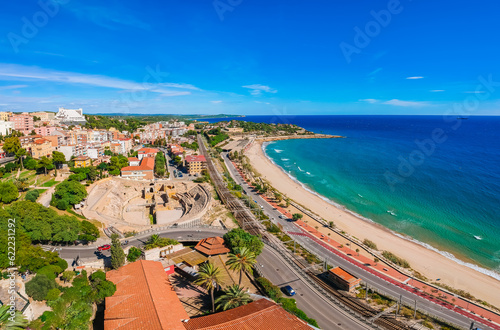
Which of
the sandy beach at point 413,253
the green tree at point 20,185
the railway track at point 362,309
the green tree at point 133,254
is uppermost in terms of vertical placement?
the green tree at point 20,185

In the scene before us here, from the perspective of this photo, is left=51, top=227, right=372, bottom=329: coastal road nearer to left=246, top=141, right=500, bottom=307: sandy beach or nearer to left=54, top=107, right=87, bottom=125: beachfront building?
left=246, top=141, right=500, bottom=307: sandy beach

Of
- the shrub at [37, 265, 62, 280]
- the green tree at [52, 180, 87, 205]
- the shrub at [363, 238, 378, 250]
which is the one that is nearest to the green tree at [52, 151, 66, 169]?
the green tree at [52, 180, 87, 205]

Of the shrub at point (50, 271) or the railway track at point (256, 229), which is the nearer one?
the shrub at point (50, 271)

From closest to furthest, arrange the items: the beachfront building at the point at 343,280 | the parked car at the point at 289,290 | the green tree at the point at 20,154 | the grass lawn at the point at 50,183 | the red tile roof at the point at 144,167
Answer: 1. the parked car at the point at 289,290
2. the beachfront building at the point at 343,280
3. the grass lawn at the point at 50,183
4. the green tree at the point at 20,154
5. the red tile roof at the point at 144,167

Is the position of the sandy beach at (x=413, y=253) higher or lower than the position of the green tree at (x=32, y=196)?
lower

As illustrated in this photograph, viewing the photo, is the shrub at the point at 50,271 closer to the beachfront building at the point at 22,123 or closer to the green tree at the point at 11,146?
the green tree at the point at 11,146

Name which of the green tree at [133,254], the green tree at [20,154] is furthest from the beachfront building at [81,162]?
the green tree at [133,254]

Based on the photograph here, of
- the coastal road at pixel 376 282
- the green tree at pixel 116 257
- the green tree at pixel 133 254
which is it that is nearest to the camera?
the coastal road at pixel 376 282

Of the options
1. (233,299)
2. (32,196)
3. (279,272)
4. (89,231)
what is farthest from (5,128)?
(233,299)
